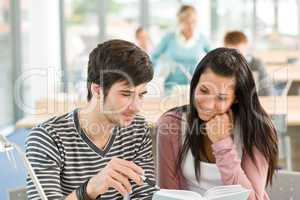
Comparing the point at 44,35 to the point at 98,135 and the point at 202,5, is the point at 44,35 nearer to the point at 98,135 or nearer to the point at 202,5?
the point at 202,5

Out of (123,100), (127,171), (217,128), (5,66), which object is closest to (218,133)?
(217,128)

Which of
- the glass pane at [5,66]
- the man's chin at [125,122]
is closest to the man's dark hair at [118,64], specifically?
the man's chin at [125,122]

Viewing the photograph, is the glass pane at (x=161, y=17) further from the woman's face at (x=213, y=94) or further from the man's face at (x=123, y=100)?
the man's face at (x=123, y=100)

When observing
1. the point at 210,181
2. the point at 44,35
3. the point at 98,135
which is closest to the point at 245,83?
the point at 210,181

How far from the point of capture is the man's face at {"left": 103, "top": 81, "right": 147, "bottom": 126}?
63.8 inches

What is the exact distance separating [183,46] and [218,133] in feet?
9.53

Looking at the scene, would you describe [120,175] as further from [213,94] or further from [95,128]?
[213,94]

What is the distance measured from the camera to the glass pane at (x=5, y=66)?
5805 mm

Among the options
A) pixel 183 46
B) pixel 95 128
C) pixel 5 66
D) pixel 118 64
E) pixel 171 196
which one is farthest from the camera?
pixel 5 66

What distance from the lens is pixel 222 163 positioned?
5.90 feet

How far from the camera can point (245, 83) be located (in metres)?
1.87

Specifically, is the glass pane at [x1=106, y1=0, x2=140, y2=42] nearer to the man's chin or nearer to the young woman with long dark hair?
the young woman with long dark hair

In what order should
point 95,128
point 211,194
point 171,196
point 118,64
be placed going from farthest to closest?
1. point 95,128
2. point 118,64
3. point 211,194
4. point 171,196

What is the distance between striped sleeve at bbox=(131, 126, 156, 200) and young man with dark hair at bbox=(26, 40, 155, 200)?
2 cm
